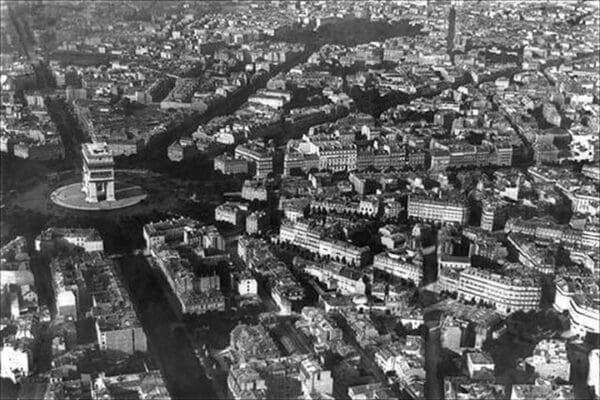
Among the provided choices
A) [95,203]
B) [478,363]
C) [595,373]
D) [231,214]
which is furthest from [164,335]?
[95,203]

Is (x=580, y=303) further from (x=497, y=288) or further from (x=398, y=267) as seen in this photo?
(x=398, y=267)

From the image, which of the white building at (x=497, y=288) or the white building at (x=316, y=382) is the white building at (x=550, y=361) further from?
the white building at (x=316, y=382)

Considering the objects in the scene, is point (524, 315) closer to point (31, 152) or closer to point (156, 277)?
point (156, 277)

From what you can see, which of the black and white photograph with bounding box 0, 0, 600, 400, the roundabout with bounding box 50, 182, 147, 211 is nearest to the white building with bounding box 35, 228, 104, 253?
the black and white photograph with bounding box 0, 0, 600, 400

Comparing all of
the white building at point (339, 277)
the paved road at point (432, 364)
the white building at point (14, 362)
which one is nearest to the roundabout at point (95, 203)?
the white building at point (339, 277)

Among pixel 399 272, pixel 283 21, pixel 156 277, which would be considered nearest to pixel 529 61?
pixel 283 21

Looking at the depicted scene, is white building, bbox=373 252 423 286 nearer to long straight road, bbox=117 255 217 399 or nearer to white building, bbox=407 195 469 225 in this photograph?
white building, bbox=407 195 469 225
